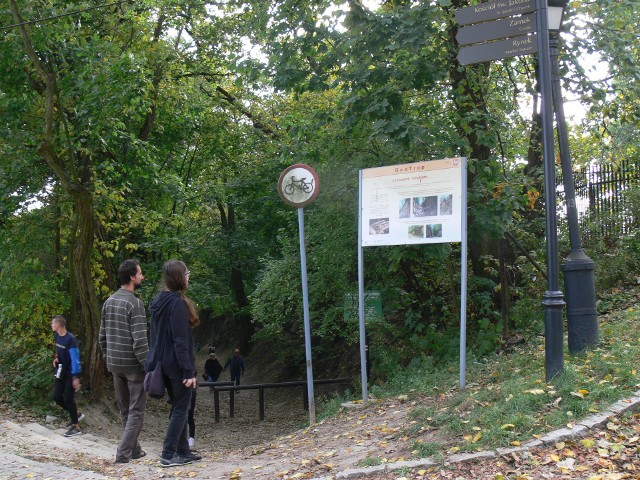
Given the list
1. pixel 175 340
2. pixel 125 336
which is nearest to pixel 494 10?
pixel 175 340

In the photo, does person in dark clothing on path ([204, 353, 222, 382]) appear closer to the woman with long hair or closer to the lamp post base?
the woman with long hair

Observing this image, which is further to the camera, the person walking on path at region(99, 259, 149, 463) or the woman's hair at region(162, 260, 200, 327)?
the person walking on path at region(99, 259, 149, 463)

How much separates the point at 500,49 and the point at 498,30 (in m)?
0.20

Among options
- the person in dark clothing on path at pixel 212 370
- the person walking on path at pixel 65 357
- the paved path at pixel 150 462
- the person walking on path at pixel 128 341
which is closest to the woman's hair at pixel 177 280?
the person walking on path at pixel 128 341

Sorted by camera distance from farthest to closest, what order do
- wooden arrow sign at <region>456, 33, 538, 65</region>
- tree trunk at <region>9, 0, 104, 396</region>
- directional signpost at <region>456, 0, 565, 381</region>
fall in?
tree trunk at <region>9, 0, 104, 396</region>, wooden arrow sign at <region>456, 33, 538, 65</region>, directional signpost at <region>456, 0, 565, 381</region>

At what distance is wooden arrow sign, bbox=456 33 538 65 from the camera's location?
703 cm

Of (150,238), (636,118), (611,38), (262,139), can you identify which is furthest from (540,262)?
(262,139)

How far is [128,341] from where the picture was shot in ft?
22.5

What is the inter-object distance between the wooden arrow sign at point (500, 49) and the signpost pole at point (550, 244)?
0.29m

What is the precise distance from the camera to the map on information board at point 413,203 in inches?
301

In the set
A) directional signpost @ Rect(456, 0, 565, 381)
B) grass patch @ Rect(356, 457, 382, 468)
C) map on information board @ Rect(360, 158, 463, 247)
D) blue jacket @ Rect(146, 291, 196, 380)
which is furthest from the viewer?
map on information board @ Rect(360, 158, 463, 247)

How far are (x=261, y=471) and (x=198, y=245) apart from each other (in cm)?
1536

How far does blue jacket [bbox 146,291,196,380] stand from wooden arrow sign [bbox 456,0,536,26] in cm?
421

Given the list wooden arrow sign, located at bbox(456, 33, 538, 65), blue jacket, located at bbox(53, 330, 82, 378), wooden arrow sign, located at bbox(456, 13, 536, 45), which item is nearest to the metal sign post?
wooden arrow sign, located at bbox(456, 33, 538, 65)
